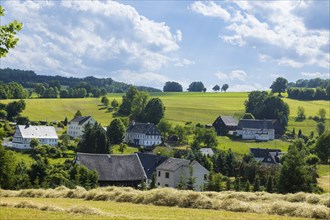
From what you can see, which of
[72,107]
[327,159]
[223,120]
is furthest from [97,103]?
[327,159]

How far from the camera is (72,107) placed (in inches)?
6752

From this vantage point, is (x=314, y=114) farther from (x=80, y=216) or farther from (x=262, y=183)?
(x=80, y=216)

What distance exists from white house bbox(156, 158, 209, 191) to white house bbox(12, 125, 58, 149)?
50385 mm

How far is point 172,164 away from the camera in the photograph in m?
72.2

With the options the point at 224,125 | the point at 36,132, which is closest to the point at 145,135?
the point at 224,125

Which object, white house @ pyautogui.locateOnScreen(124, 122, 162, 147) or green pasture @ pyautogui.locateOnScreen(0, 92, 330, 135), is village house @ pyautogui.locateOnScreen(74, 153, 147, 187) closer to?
white house @ pyautogui.locateOnScreen(124, 122, 162, 147)

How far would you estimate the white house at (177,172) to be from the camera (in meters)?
70.3

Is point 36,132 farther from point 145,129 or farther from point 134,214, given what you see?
point 134,214

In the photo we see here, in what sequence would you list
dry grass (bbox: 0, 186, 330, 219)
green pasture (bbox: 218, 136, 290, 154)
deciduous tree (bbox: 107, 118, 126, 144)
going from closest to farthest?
dry grass (bbox: 0, 186, 330, 219)
green pasture (bbox: 218, 136, 290, 154)
deciduous tree (bbox: 107, 118, 126, 144)

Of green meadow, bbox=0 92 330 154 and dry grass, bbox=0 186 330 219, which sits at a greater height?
green meadow, bbox=0 92 330 154

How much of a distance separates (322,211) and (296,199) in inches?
224

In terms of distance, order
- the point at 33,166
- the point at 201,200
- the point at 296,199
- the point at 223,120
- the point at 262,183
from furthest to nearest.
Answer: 1. the point at 223,120
2. the point at 262,183
3. the point at 33,166
4. the point at 296,199
5. the point at 201,200

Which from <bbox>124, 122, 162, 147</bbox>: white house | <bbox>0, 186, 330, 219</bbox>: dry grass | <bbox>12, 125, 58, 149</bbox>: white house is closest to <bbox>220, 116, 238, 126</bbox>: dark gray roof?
<bbox>124, 122, 162, 147</bbox>: white house

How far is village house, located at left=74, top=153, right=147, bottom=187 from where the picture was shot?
66875 millimetres
